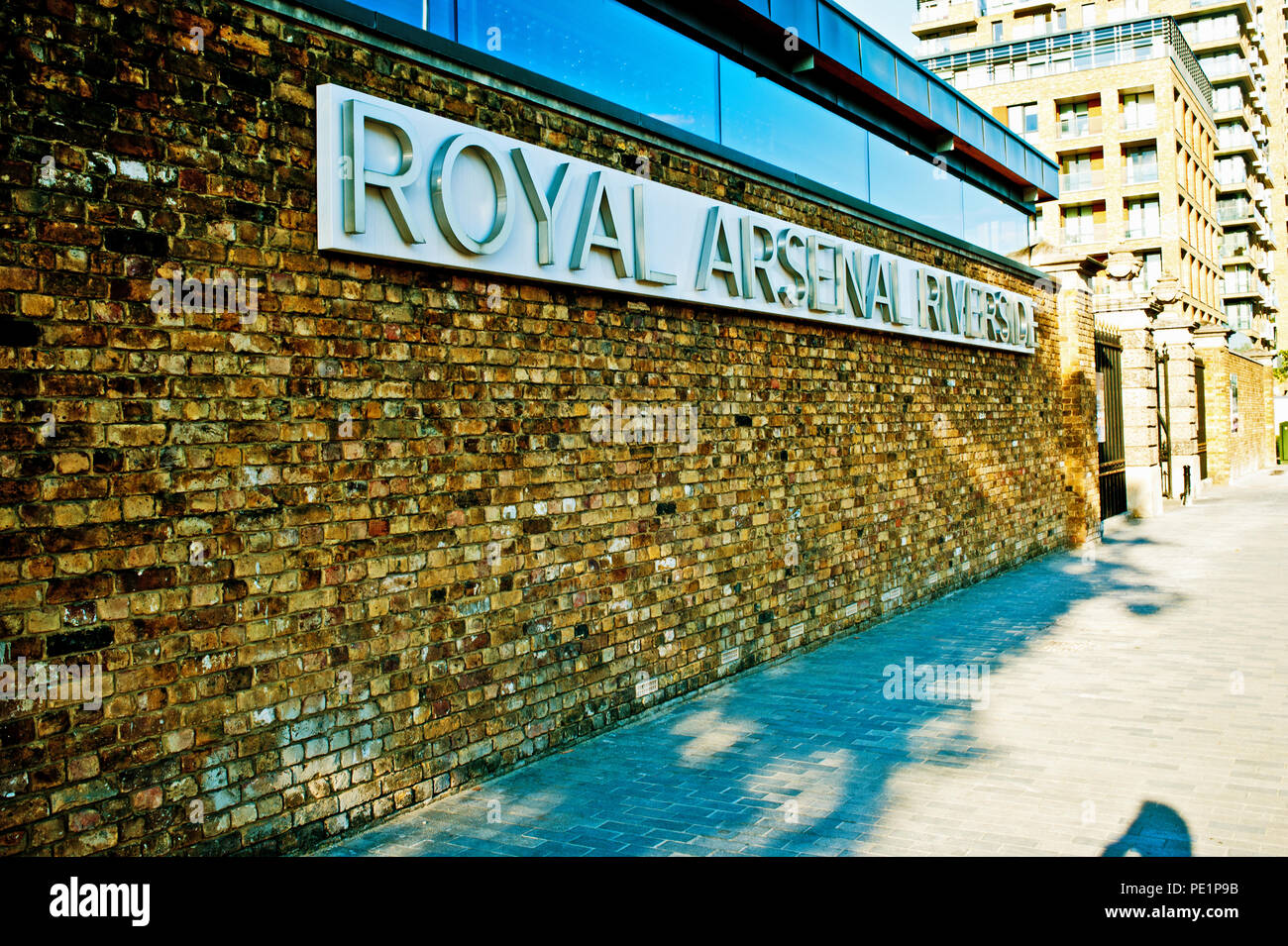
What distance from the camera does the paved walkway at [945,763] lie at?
421cm

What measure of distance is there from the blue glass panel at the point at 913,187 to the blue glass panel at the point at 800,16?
162cm

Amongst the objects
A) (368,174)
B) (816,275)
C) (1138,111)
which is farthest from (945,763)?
(1138,111)

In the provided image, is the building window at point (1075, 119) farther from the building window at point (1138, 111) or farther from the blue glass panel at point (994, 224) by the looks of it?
the blue glass panel at point (994, 224)

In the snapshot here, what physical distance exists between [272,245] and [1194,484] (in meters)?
23.6

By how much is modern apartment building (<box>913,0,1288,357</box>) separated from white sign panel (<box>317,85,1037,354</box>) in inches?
1391

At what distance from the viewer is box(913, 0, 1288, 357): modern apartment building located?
4247 cm

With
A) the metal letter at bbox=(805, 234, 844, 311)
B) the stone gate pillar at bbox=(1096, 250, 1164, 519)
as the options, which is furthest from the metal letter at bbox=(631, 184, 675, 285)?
the stone gate pillar at bbox=(1096, 250, 1164, 519)

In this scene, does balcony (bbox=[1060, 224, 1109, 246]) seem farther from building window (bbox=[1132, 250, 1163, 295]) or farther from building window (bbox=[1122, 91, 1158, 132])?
building window (bbox=[1122, 91, 1158, 132])

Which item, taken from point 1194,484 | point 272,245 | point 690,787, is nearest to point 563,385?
point 272,245

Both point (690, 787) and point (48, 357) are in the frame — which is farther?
point (690, 787)

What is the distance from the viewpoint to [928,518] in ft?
33.7
